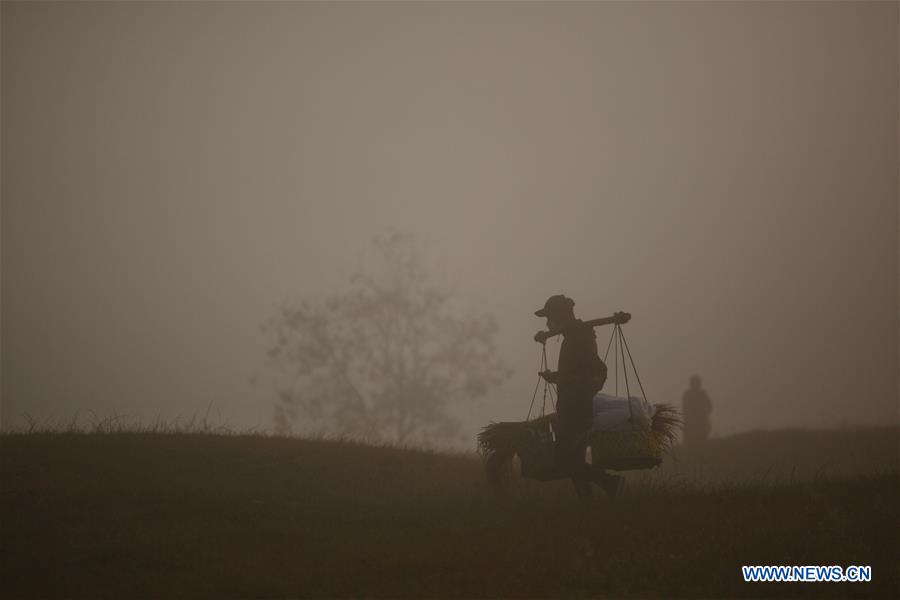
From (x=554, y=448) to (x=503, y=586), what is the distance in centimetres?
444

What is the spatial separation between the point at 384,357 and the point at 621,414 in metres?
30.9

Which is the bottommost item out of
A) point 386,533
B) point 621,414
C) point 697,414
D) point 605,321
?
point 386,533

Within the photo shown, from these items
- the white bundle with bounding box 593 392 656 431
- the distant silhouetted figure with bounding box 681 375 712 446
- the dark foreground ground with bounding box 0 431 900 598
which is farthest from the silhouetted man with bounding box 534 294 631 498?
the distant silhouetted figure with bounding box 681 375 712 446

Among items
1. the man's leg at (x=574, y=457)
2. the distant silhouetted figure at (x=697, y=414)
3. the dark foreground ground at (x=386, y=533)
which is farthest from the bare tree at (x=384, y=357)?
the man's leg at (x=574, y=457)

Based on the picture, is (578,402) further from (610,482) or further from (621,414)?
(610,482)

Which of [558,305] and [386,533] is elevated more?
[558,305]

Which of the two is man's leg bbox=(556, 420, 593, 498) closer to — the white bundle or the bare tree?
the white bundle

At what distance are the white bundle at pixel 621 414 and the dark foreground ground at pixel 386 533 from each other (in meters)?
0.99

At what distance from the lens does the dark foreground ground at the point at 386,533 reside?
339 inches

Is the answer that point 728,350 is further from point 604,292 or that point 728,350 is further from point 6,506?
point 6,506

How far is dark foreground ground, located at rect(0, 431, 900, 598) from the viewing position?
8.60 meters

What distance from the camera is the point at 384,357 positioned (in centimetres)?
4294

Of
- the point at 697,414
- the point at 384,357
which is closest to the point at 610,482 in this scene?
the point at 697,414

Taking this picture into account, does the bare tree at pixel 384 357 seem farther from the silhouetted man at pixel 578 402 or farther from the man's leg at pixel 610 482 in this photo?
the man's leg at pixel 610 482
